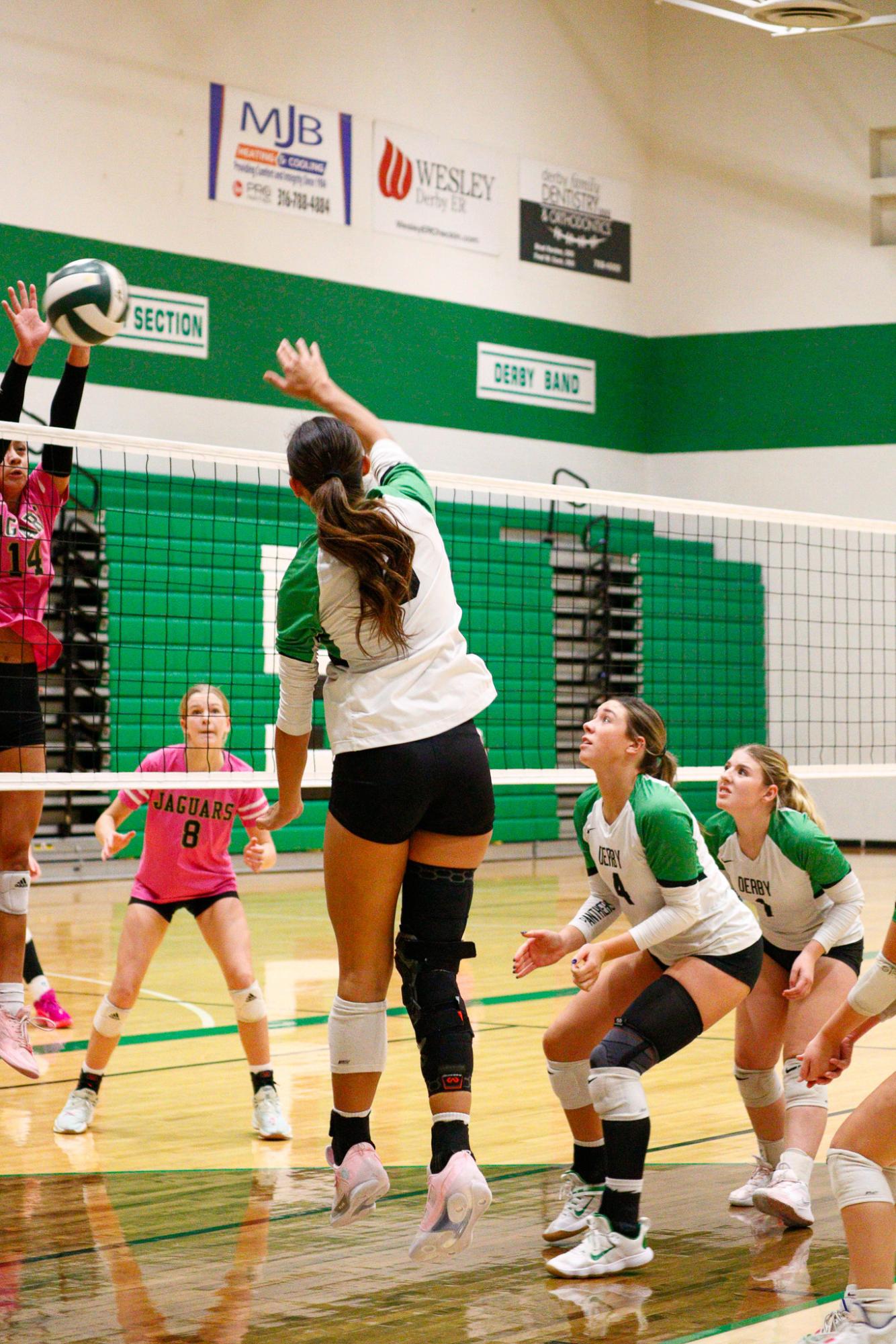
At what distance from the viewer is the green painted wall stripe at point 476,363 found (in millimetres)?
13172

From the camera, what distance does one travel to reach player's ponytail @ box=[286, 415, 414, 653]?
11.2 ft

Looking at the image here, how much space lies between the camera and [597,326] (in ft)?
54.9

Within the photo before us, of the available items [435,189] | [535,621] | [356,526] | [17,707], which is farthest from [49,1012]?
[435,189]

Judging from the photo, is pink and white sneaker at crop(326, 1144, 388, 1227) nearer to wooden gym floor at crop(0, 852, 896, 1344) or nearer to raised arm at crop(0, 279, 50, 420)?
wooden gym floor at crop(0, 852, 896, 1344)

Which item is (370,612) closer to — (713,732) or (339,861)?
(339,861)

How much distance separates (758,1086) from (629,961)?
0.54 metres

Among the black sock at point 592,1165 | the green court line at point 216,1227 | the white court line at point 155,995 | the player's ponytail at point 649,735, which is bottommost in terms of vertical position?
the white court line at point 155,995

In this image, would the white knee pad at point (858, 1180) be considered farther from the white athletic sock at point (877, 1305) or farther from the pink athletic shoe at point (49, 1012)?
the pink athletic shoe at point (49, 1012)

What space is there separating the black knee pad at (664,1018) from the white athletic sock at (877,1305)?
975 millimetres

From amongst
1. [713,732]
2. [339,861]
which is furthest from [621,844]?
[713,732]

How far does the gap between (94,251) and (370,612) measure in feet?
32.8

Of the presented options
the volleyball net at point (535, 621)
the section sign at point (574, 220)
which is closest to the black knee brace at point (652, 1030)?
the volleyball net at point (535, 621)

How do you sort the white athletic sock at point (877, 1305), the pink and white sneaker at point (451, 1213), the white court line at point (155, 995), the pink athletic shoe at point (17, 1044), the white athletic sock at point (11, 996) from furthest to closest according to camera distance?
the white court line at point (155, 995) < the white athletic sock at point (11, 996) < the pink athletic shoe at point (17, 1044) < the pink and white sneaker at point (451, 1213) < the white athletic sock at point (877, 1305)

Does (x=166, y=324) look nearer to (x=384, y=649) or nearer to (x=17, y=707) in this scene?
(x=17, y=707)
